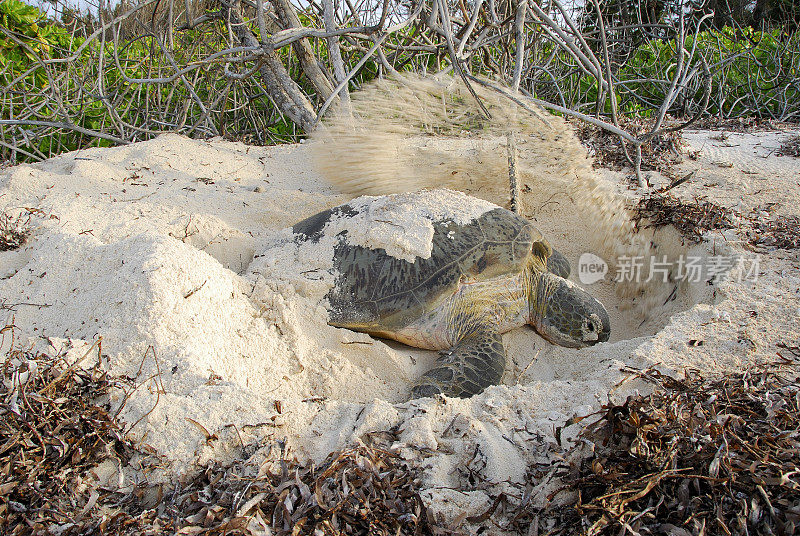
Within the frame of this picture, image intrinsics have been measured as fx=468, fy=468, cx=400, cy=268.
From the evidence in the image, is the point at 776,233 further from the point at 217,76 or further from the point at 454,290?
the point at 217,76

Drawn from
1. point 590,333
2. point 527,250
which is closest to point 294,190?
point 527,250

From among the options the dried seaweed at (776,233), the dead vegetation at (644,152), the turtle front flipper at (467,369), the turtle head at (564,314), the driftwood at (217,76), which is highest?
the driftwood at (217,76)

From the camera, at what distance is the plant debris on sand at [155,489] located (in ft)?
3.06

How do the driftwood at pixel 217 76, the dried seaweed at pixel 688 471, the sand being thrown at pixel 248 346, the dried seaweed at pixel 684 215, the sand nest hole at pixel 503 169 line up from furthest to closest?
the driftwood at pixel 217 76 → the sand nest hole at pixel 503 169 → the dried seaweed at pixel 684 215 → the sand being thrown at pixel 248 346 → the dried seaweed at pixel 688 471

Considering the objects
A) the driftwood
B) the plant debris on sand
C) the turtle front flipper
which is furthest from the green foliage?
the plant debris on sand

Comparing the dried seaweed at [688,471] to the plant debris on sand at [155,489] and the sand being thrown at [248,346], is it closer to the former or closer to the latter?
the sand being thrown at [248,346]

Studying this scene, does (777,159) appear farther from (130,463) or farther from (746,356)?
(130,463)

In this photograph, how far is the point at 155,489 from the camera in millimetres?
1035

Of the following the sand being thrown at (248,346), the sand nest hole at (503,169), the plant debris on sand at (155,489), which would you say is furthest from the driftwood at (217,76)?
the plant debris on sand at (155,489)

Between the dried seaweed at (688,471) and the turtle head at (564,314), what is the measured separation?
0.78 m

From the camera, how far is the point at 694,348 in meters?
1.51

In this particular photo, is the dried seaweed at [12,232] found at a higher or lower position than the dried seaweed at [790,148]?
lower

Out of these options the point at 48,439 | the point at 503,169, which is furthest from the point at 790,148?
the point at 48,439

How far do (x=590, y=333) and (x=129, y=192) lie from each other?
100 inches
